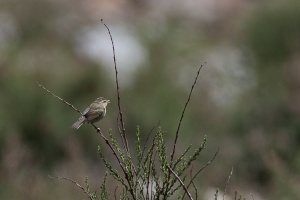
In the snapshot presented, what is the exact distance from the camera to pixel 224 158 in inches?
658

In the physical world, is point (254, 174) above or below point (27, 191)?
above

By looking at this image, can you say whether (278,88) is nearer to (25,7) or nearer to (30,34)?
(30,34)

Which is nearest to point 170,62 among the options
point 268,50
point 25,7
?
point 268,50

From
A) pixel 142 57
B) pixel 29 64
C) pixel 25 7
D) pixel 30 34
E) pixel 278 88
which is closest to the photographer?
pixel 29 64

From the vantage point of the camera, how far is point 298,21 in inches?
929

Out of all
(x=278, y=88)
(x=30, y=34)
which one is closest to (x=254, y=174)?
(x=278, y=88)

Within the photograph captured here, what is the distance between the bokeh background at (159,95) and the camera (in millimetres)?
13180

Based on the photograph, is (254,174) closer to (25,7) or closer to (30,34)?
(30,34)

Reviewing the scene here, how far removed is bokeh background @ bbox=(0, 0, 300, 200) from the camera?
13180 mm

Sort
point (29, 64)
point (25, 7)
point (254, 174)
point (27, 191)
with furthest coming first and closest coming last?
point (25, 7) → point (29, 64) → point (254, 174) → point (27, 191)

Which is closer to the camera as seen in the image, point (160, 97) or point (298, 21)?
point (160, 97)

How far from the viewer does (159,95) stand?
19.8 metres

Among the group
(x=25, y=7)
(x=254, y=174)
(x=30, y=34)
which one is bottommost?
(x=254, y=174)

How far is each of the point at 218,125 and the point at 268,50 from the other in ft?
15.7
